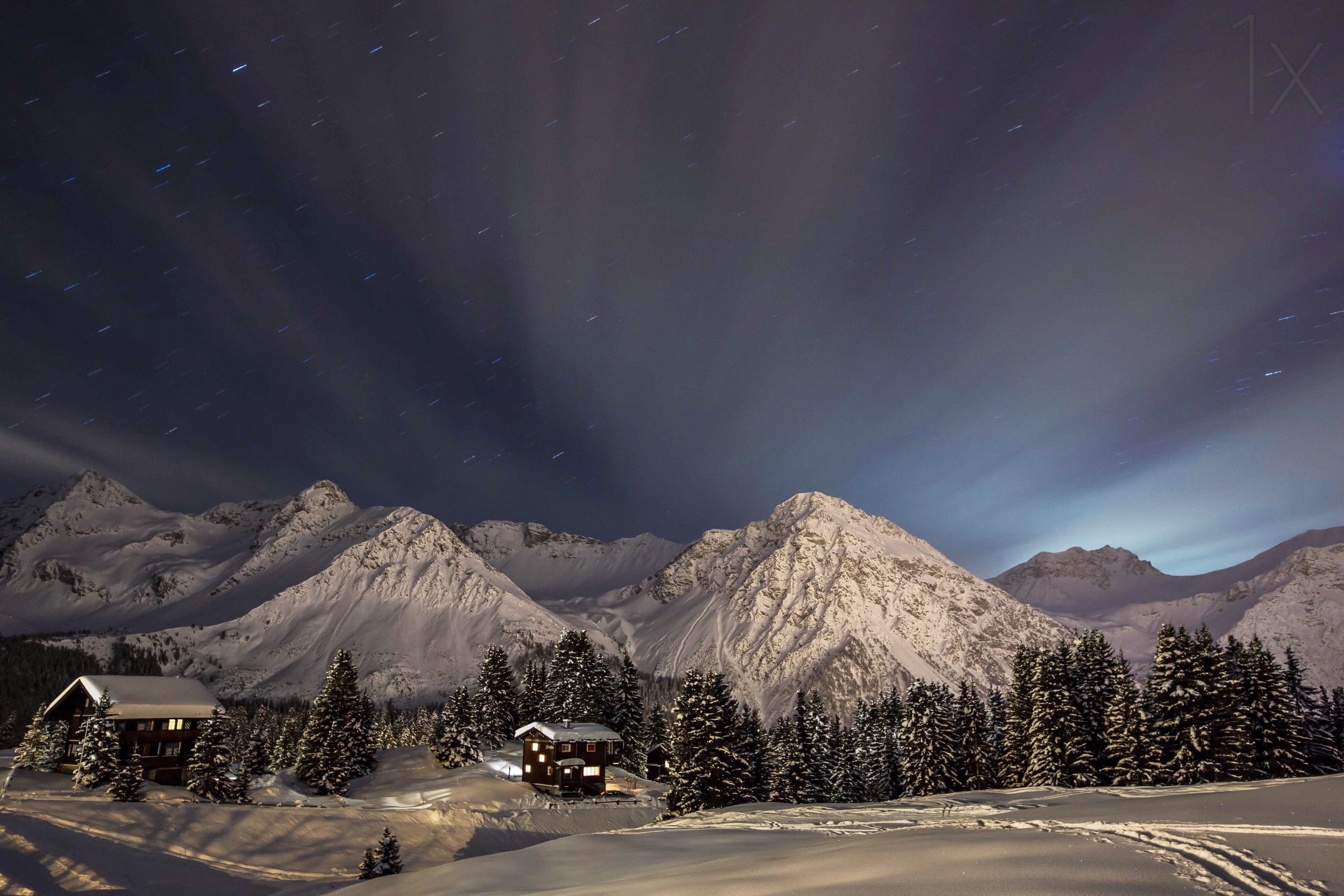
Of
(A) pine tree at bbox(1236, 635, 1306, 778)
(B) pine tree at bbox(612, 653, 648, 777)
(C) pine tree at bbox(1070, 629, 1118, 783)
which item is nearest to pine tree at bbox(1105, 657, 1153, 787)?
(C) pine tree at bbox(1070, 629, 1118, 783)

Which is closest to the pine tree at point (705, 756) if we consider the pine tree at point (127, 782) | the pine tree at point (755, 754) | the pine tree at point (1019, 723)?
the pine tree at point (755, 754)

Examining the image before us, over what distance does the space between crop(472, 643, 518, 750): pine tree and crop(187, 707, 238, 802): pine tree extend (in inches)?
1073

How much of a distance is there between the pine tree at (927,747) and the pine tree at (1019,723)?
3.72 m

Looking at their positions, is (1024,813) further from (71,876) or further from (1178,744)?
(71,876)

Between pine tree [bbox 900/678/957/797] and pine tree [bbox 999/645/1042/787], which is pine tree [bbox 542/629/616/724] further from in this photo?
pine tree [bbox 999/645/1042/787]

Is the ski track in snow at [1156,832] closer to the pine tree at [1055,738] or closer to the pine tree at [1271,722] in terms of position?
the pine tree at [1055,738]

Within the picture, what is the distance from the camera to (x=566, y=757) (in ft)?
184

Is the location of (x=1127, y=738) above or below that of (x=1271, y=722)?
below

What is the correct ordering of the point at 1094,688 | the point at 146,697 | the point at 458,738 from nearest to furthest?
1. the point at 1094,688
2. the point at 146,697
3. the point at 458,738

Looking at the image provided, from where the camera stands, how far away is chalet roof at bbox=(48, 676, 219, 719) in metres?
50.2

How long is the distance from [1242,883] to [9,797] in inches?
1943

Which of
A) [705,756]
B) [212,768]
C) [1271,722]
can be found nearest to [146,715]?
[212,768]

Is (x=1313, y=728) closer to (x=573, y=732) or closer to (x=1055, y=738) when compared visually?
(x=1055, y=738)

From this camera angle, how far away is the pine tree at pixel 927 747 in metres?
45.8
